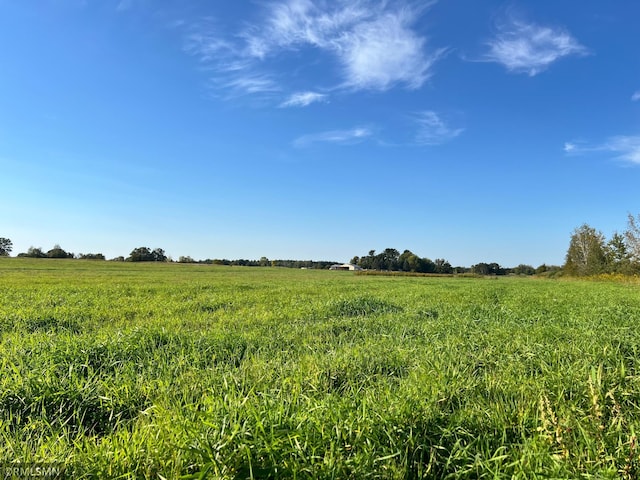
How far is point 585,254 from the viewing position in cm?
6781

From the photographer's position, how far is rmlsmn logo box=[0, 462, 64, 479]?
7.58 feet

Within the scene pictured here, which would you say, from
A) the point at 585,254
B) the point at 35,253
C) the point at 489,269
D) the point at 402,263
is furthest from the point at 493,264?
the point at 35,253

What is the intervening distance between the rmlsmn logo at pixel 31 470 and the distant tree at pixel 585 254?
75026 mm

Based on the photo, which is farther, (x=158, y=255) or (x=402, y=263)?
(x=402, y=263)

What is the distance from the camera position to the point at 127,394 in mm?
3707

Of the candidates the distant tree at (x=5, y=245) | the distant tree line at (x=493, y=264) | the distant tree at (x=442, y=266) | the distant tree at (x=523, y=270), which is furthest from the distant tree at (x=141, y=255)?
the distant tree at (x=523, y=270)

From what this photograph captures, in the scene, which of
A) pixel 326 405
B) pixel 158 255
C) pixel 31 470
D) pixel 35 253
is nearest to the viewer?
pixel 31 470

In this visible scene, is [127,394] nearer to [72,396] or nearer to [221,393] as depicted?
[72,396]

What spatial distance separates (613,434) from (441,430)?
1.42 m

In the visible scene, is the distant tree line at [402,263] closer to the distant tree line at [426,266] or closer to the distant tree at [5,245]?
the distant tree line at [426,266]

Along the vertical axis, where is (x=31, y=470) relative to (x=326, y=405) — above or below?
below

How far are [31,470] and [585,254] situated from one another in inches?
3303

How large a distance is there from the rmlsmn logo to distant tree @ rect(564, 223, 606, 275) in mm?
75026

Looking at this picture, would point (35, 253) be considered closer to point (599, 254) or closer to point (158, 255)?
point (158, 255)
